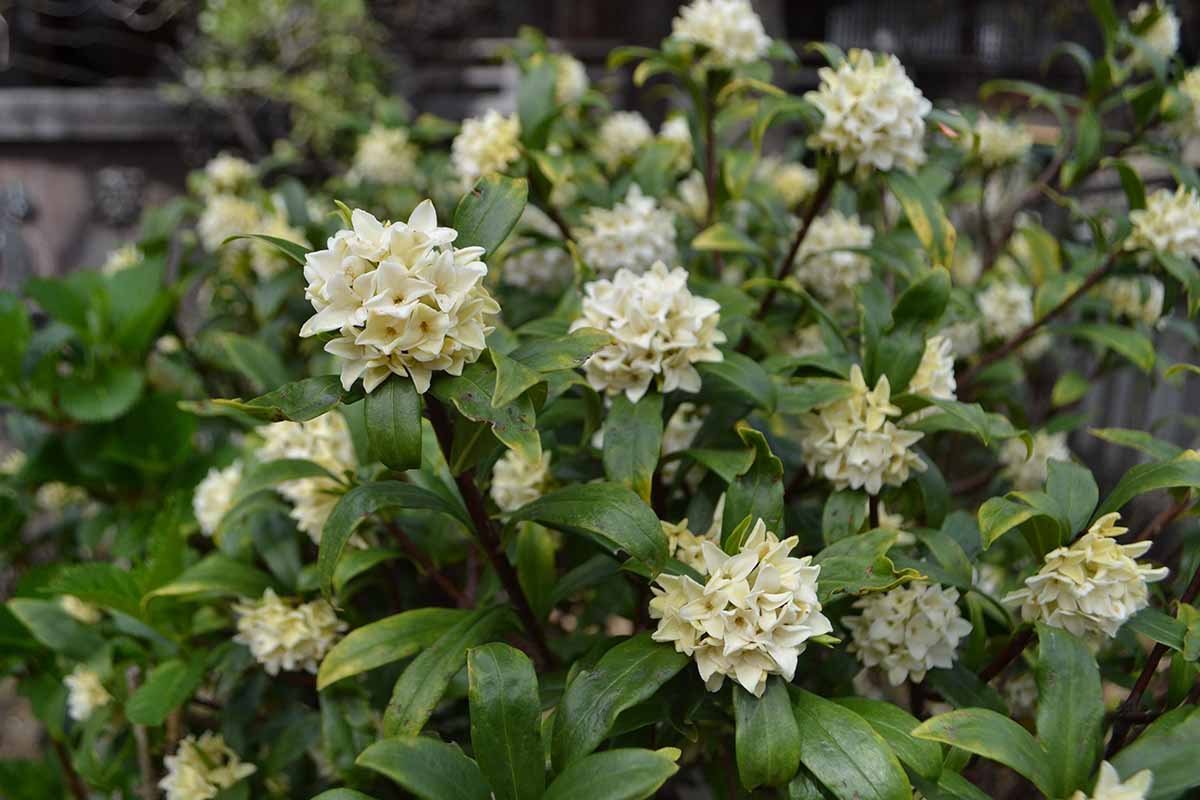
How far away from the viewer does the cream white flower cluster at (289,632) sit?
1.22 m

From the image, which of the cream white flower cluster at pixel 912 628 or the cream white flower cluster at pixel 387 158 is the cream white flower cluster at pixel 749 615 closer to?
the cream white flower cluster at pixel 912 628

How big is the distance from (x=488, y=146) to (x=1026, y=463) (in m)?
1.11

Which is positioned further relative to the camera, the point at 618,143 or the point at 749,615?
the point at 618,143

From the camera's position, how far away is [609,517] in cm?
90

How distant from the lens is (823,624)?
857 millimetres

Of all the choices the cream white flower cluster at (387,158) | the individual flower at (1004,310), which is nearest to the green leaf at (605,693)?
the individual flower at (1004,310)

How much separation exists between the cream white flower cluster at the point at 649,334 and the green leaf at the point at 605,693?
0.94 feet

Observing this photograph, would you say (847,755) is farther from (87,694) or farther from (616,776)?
Answer: (87,694)

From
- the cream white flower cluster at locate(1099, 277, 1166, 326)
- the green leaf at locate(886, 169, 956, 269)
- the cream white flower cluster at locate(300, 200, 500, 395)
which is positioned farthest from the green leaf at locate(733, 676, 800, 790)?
the cream white flower cluster at locate(1099, 277, 1166, 326)

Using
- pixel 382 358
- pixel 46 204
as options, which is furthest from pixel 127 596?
pixel 46 204

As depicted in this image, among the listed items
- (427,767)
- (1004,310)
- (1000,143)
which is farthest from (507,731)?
(1000,143)

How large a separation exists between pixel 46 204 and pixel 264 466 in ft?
11.5

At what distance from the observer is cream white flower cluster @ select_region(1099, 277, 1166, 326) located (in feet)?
5.73

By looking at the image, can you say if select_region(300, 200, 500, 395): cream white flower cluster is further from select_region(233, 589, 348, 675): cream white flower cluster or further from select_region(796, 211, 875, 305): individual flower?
select_region(796, 211, 875, 305): individual flower
